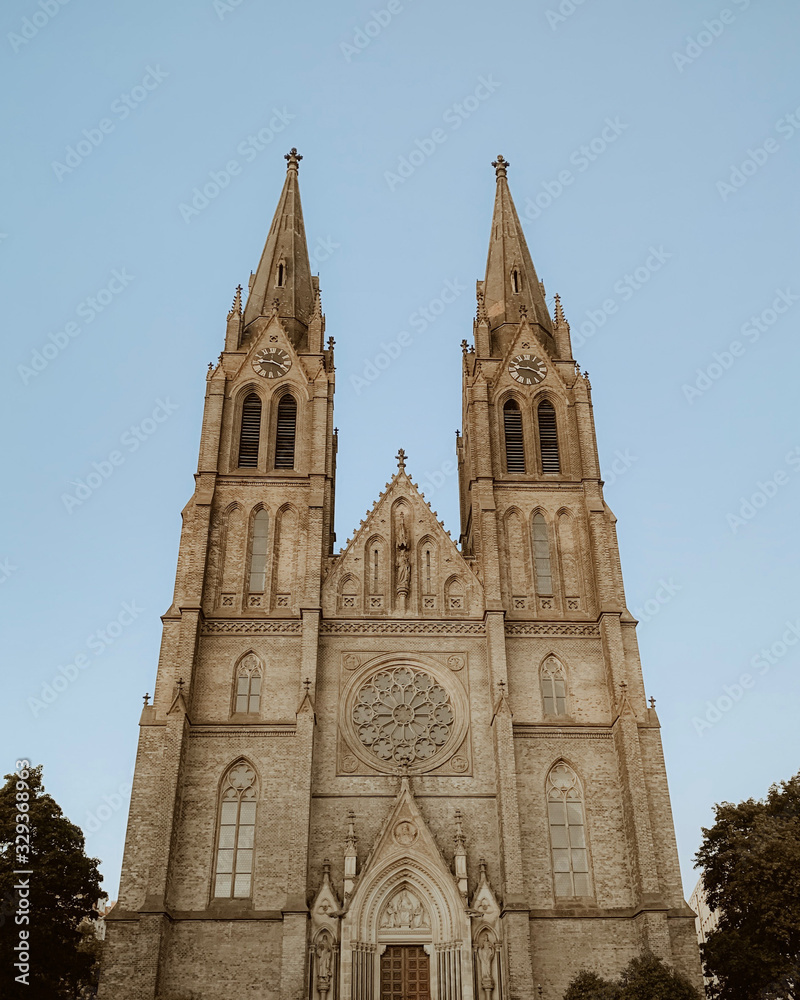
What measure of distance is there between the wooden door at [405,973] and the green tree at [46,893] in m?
9.58

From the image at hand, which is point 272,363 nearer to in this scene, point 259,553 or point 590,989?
point 259,553

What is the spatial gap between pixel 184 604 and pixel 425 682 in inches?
354

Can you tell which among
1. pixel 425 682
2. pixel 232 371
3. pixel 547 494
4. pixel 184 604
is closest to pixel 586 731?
pixel 425 682

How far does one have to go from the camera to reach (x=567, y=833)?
33531 mm

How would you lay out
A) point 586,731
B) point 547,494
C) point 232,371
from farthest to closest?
point 232,371
point 547,494
point 586,731

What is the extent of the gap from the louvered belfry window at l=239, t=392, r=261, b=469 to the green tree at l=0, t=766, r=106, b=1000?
14042 millimetres

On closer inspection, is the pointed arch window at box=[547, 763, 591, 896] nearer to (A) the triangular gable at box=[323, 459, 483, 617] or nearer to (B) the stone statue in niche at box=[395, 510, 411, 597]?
(A) the triangular gable at box=[323, 459, 483, 617]

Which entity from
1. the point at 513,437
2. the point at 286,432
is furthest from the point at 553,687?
the point at 286,432

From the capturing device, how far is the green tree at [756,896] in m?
31.1

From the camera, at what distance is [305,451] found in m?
40.9

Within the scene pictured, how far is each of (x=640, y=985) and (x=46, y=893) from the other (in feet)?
57.6

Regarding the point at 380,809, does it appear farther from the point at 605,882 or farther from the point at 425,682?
the point at 605,882

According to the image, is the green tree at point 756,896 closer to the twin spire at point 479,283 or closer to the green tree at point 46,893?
the green tree at point 46,893

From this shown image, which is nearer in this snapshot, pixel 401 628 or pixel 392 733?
pixel 392 733
